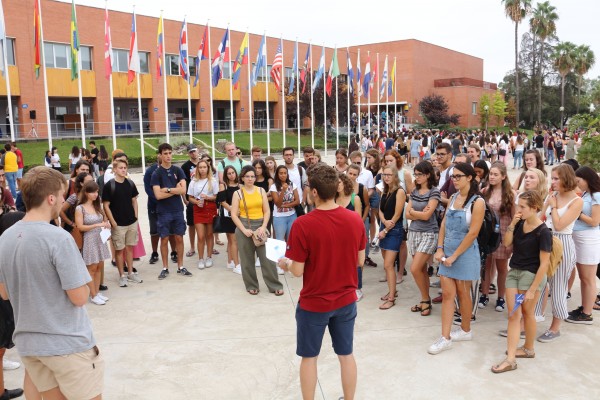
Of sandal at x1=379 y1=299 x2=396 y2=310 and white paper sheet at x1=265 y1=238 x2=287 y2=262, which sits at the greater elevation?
white paper sheet at x1=265 y1=238 x2=287 y2=262

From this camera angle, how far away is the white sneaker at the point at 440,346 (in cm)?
458

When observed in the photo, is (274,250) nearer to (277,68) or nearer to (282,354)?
(282,354)

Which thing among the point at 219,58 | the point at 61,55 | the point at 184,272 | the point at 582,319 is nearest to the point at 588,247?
the point at 582,319

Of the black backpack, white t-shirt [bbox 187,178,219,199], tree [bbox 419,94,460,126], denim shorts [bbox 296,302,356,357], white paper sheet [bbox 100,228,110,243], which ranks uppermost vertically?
tree [bbox 419,94,460,126]

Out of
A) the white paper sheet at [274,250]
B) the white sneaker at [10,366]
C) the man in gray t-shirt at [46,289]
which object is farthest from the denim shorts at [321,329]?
the white sneaker at [10,366]

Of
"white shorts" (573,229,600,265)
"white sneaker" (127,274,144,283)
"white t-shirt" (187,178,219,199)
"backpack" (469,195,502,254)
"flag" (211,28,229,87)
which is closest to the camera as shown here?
"backpack" (469,195,502,254)

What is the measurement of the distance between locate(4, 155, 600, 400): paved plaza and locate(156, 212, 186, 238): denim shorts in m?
1.05

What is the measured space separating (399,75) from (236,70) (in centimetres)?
3674

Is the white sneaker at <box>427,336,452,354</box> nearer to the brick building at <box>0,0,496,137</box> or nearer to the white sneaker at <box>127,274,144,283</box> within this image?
the white sneaker at <box>127,274,144,283</box>

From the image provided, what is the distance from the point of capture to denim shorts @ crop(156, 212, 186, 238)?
7078mm

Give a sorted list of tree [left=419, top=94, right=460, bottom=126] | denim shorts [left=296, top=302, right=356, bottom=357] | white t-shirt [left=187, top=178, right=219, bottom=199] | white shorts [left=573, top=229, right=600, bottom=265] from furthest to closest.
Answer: tree [left=419, top=94, right=460, bottom=126], white t-shirt [left=187, top=178, right=219, bottom=199], white shorts [left=573, top=229, right=600, bottom=265], denim shorts [left=296, top=302, right=356, bottom=357]

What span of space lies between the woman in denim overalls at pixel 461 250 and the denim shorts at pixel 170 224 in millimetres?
3972

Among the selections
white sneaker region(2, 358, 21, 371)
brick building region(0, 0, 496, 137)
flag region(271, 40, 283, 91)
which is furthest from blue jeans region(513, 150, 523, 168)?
white sneaker region(2, 358, 21, 371)

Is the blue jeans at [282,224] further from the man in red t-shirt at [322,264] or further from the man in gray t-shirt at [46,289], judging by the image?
the man in gray t-shirt at [46,289]
